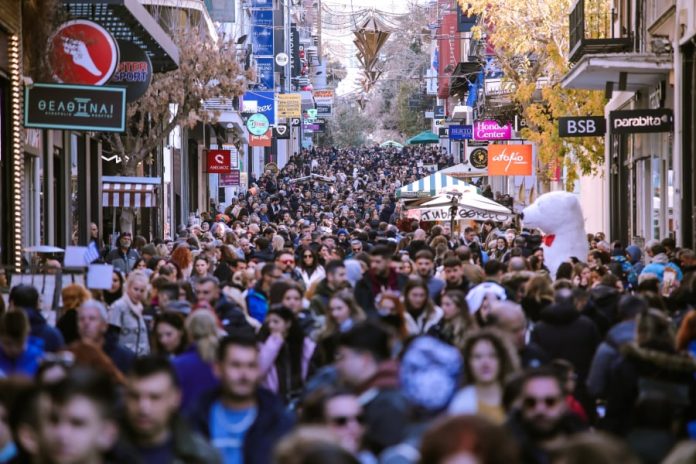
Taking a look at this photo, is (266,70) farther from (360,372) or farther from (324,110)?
(360,372)

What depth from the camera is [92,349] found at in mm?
9539

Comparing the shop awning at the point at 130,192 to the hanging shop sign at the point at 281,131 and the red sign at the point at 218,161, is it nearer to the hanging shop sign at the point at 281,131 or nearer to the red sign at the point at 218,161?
the red sign at the point at 218,161

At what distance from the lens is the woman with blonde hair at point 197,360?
9000 millimetres

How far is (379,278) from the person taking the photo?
15.7 meters

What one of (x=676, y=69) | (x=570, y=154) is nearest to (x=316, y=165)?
(x=570, y=154)

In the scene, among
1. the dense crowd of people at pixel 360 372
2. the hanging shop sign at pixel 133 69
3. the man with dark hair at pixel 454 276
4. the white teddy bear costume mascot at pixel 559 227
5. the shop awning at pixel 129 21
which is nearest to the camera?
the dense crowd of people at pixel 360 372

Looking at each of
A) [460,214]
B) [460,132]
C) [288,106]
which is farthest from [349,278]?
[288,106]

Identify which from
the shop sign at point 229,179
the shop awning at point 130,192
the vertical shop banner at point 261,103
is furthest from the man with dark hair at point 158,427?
the vertical shop banner at point 261,103

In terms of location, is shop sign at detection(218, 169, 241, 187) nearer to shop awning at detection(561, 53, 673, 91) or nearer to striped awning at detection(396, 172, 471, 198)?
striped awning at detection(396, 172, 471, 198)

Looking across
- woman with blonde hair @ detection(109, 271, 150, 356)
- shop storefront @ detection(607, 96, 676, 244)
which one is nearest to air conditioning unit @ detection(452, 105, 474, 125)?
shop storefront @ detection(607, 96, 676, 244)

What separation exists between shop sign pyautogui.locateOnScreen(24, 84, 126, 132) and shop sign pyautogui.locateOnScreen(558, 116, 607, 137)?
455 inches

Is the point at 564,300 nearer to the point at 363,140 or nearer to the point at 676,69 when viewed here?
the point at 676,69

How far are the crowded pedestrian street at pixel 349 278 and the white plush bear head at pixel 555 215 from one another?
4cm

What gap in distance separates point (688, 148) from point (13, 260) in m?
10.2
